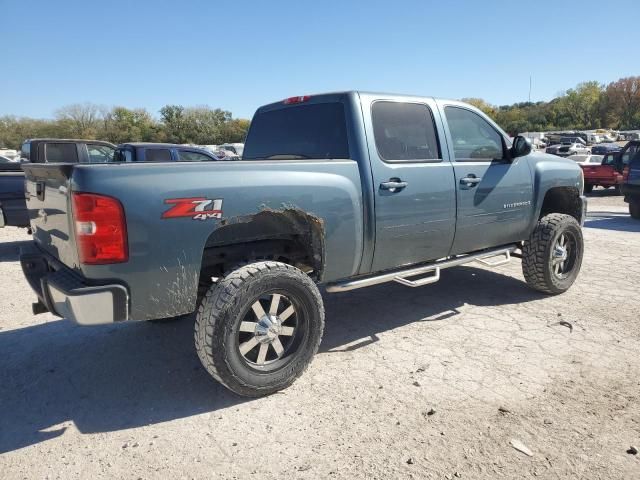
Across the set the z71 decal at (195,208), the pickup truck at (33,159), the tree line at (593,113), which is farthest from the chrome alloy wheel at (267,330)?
the tree line at (593,113)

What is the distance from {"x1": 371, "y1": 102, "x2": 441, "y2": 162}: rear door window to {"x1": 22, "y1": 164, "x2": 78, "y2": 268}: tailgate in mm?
2180

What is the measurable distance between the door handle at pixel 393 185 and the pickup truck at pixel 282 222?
0.01 meters

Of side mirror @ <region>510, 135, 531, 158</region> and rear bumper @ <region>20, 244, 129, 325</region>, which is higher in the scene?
side mirror @ <region>510, 135, 531, 158</region>

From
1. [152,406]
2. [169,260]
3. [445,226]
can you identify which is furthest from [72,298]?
[445,226]

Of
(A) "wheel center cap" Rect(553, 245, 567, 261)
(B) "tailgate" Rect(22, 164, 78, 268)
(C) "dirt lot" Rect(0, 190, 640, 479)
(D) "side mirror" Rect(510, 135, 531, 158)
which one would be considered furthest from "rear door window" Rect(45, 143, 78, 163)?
(A) "wheel center cap" Rect(553, 245, 567, 261)

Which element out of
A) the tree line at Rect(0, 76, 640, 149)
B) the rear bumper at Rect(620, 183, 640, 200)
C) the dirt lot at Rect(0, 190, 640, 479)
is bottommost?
the dirt lot at Rect(0, 190, 640, 479)

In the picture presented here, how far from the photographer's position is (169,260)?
105 inches

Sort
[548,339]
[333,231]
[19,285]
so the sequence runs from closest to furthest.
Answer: [333,231] < [548,339] < [19,285]

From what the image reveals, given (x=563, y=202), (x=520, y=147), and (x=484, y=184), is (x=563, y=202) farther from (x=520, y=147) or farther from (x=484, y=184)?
(x=484, y=184)

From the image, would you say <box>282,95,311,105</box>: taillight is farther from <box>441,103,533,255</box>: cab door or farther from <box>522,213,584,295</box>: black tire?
<box>522,213,584,295</box>: black tire

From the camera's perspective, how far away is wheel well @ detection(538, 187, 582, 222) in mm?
5355

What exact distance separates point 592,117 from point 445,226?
115021 mm

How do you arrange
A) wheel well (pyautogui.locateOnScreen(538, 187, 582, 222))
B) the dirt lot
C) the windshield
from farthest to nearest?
wheel well (pyautogui.locateOnScreen(538, 187, 582, 222)), the windshield, the dirt lot

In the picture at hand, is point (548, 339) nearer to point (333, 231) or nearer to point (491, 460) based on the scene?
point (491, 460)
